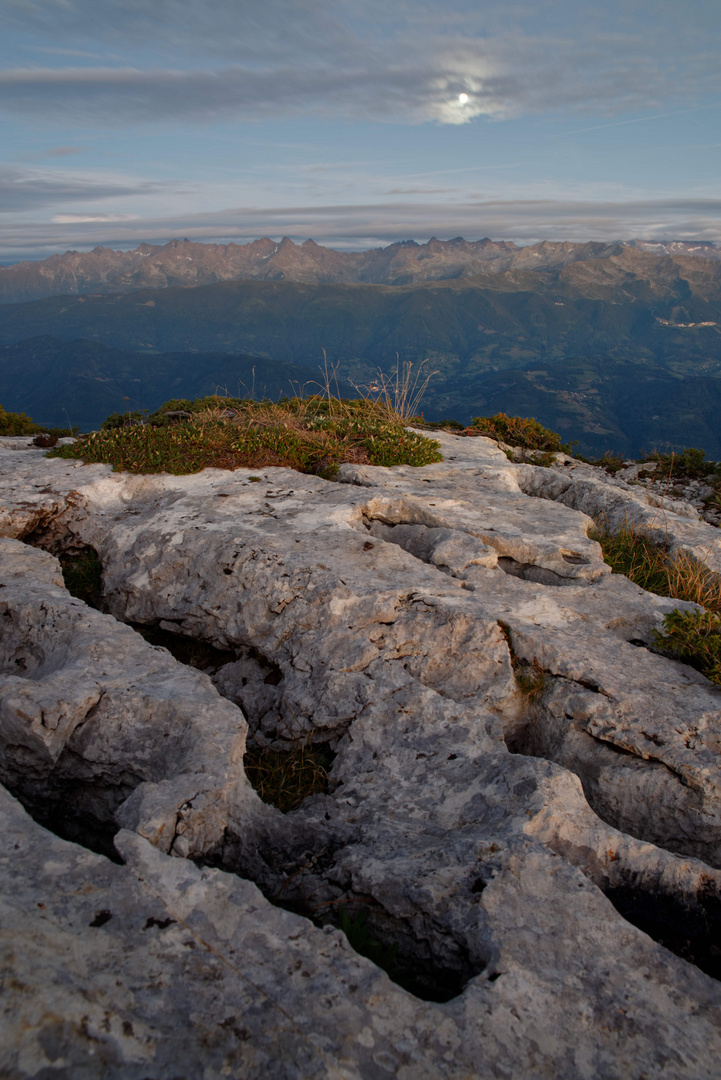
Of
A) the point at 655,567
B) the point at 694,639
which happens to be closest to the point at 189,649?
the point at 694,639

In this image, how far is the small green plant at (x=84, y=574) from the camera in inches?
379

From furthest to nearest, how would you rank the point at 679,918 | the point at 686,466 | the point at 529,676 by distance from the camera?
the point at 686,466 < the point at 529,676 < the point at 679,918

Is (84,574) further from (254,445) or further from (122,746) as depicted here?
(122,746)

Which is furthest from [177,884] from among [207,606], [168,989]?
[207,606]

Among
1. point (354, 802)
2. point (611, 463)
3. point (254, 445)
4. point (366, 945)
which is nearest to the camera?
point (366, 945)

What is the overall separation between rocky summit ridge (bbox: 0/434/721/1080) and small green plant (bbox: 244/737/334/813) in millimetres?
180

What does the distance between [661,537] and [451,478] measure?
408cm

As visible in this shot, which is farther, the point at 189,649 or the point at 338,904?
the point at 189,649

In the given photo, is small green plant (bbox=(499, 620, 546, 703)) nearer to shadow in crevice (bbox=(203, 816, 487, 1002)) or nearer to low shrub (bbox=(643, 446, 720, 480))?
shadow in crevice (bbox=(203, 816, 487, 1002))

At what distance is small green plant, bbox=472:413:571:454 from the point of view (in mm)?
17859

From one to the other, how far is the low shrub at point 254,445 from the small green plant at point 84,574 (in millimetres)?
2012

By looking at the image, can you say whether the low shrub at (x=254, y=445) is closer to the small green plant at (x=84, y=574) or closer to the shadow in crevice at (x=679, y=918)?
the small green plant at (x=84, y=574)

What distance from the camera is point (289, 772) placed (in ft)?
20.5

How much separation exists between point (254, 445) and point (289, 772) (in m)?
7.65
